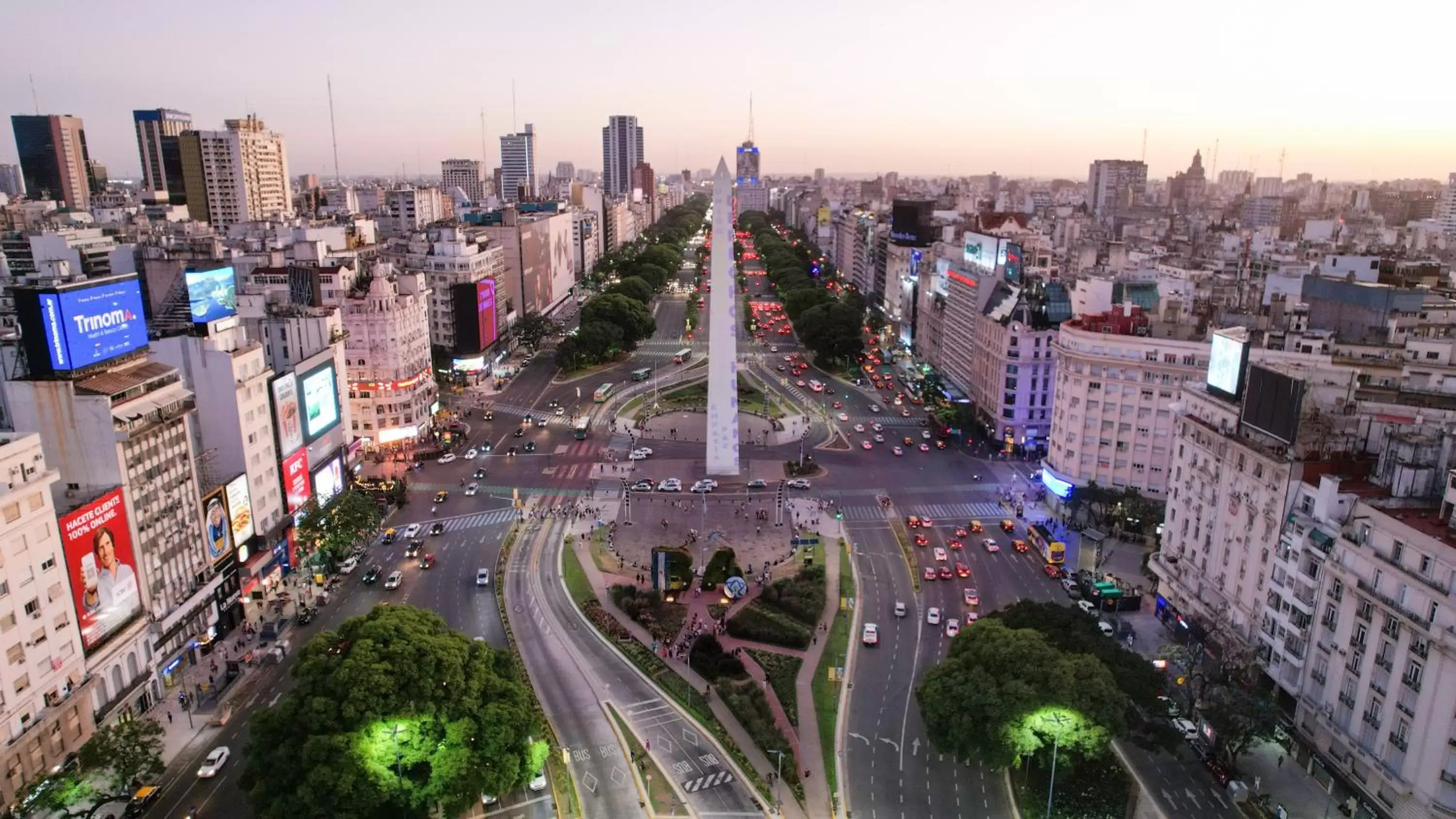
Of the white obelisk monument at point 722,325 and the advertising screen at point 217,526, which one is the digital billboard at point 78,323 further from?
the white obelisk monument at point 722,325

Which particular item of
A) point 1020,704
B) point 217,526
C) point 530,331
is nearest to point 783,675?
point 1020,704

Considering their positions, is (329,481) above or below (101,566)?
below

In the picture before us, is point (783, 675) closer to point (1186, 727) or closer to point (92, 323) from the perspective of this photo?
point (1186, 727)

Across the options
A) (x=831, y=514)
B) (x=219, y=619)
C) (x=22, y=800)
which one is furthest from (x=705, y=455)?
(x=22, y=800)

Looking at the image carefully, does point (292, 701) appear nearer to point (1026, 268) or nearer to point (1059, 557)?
point (1059, 557)

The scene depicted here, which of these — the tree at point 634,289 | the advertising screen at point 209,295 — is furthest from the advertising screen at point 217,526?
the tree at point 634,289
